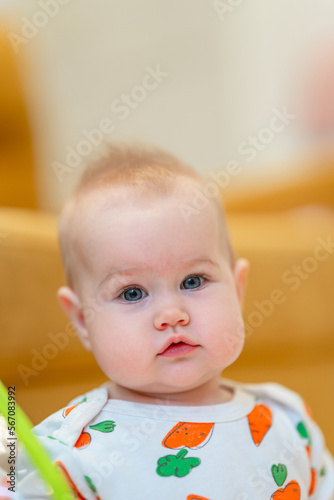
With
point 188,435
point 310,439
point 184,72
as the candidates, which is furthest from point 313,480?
point 184,72

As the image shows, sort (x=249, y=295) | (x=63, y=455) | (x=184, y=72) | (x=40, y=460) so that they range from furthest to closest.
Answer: (x=184, y=72)
(x=249, y=295)
(x=63, y=455)
(x=40, y=460)

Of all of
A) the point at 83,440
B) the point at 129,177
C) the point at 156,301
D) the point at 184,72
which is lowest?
the point at 83,440

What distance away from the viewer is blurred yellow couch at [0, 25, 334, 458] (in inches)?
30.9

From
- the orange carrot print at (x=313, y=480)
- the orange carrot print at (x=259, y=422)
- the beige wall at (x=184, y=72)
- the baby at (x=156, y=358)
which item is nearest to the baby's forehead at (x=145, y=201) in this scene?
the baby at (x=156, y=358)

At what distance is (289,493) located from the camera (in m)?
0.63

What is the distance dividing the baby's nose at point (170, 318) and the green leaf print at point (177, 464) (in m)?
0.12

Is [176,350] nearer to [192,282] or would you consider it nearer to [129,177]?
[192,282]

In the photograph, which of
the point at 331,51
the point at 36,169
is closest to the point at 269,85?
the point at 331,51

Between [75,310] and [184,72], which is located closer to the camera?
[75,310]

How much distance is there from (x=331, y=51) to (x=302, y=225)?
76cm

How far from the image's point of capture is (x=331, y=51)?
1788mm

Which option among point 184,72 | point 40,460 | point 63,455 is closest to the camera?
point 40,460

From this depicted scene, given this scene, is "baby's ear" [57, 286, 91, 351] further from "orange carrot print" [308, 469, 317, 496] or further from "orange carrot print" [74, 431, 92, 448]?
"orange carrot print" [308, 469, 317, 496]

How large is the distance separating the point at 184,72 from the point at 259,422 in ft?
5.78
